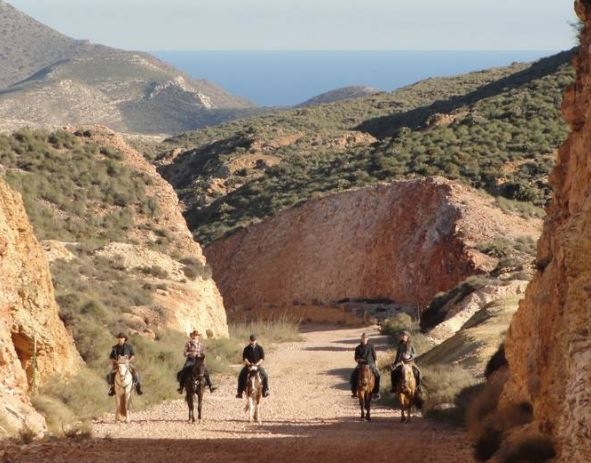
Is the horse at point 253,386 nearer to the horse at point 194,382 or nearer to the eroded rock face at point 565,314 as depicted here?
the horse at point 194,382

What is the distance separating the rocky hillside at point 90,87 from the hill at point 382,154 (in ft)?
119

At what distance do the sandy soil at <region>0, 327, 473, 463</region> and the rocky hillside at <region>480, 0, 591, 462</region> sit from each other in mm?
1635

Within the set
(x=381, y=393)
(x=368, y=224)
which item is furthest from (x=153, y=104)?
(x=381, y=393)

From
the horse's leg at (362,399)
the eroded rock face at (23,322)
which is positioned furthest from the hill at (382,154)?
the eroded rock face at (23,322)

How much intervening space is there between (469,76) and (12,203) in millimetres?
94507

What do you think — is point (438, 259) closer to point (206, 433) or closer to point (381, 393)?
point (381, 393)

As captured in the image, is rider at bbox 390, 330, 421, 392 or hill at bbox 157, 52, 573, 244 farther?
hill at bbox 157, 52, 573, 244

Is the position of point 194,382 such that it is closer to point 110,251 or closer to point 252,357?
point 252,357

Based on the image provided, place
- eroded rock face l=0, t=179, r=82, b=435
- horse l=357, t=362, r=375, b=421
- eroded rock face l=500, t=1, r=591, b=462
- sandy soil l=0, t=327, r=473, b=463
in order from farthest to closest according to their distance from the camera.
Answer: horse l=357, t=362, r=375, b=421 < eroded rock face l=0, t=179, r=82, b=435 < sandy soil l=0, t=327, r=473, b=463 < eroded rock face l=500, t=1, r=591, b=462

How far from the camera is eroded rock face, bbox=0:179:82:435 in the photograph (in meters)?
19.5

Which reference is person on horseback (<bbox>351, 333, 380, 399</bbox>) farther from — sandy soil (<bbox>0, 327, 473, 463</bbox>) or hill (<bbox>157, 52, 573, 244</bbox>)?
hill (<bbox>157, 52, 573, 244</bbox>)

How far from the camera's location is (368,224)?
53.4m

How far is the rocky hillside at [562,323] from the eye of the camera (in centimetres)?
1165

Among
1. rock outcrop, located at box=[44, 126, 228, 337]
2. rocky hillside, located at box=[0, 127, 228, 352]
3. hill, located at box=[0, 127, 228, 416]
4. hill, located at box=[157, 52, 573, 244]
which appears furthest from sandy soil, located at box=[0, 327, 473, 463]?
hill, located at box=[157, 52, 573, 244]
